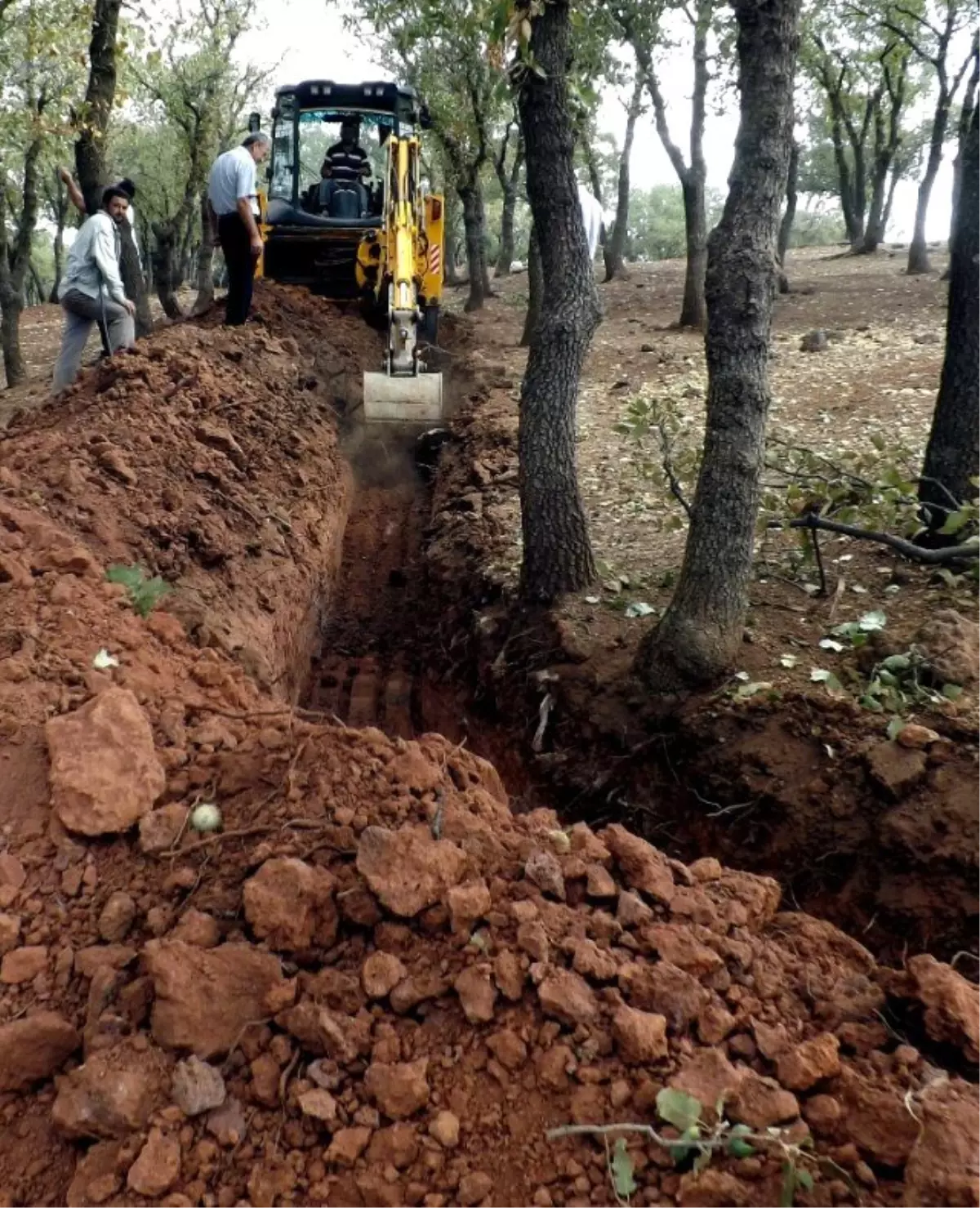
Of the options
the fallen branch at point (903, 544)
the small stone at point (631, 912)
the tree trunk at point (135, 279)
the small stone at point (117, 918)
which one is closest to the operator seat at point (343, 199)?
the tree trunk at point (135, 279)

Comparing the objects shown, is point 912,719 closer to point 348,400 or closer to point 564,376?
point 564,376

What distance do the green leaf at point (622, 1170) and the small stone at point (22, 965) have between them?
5.17 feet

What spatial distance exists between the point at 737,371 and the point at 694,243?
973cm

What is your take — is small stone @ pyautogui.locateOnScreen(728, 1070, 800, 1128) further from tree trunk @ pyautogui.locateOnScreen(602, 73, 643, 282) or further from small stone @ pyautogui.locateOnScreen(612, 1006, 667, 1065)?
tree trunk @ pyautogui.locateOnScreen(602, 73, 643, 282)

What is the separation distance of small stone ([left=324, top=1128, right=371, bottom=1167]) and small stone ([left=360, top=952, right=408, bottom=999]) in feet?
1.05

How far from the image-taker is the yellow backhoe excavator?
992 centimetres

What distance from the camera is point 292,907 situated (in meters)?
2.43

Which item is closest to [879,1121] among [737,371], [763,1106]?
[763,1106]

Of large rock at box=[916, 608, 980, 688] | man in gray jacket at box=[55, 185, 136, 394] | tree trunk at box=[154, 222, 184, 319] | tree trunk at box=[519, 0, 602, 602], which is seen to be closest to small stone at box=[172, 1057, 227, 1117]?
large rock at box=[916, 608, 980, 688]

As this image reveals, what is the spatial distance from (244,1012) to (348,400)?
8.98m

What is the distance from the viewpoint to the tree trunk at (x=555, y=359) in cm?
531

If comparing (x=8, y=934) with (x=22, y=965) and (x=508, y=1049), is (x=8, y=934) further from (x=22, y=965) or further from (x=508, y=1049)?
(x=508, y=1049)

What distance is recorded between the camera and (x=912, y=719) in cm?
423

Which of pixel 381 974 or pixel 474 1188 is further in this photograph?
pixel 381 974
